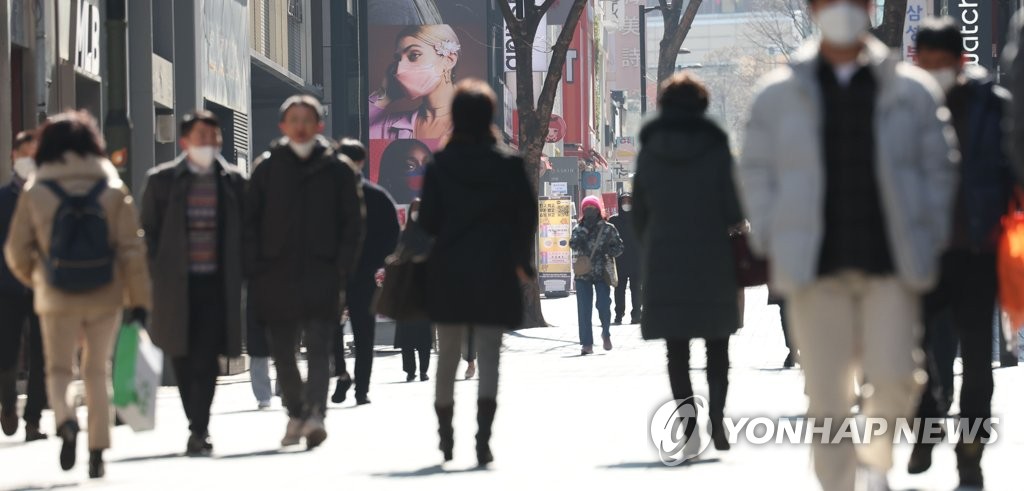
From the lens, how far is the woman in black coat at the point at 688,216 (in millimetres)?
9781

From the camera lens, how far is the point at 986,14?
93.9 ft

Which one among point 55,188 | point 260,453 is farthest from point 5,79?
point 55,188

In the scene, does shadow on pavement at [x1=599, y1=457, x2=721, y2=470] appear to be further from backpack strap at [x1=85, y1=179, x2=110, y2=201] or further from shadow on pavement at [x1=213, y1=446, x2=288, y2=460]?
backpack strap at [x1=85, y1=179, x2=110, y2=201]

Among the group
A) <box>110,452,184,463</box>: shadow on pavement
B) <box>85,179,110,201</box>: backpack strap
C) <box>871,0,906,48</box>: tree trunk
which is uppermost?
<box>871,0,906,48</box>: tree trunk

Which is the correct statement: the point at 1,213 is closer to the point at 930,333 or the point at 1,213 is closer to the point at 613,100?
the point at 930,333

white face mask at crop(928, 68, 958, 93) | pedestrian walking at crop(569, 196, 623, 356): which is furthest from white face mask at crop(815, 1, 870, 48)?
pedestrian walking at crop(569, 196, 623, 356)

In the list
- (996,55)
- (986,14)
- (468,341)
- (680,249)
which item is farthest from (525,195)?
(996,55)

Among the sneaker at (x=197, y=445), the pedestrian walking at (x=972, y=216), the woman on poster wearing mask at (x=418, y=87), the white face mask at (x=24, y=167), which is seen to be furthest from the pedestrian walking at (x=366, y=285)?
the woman on poster wearing mask at (x=418, y=87)

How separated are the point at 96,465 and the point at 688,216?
290cm

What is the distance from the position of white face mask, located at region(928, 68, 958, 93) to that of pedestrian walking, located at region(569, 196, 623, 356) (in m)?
14.5

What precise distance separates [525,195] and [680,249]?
753 mm

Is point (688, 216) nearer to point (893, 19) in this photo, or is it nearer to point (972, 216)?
point (972, 216)

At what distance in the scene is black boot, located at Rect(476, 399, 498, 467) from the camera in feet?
31.8

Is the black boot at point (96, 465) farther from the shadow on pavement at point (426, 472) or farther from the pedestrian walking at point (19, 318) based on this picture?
the pedestrian walking at point (19, 318)
